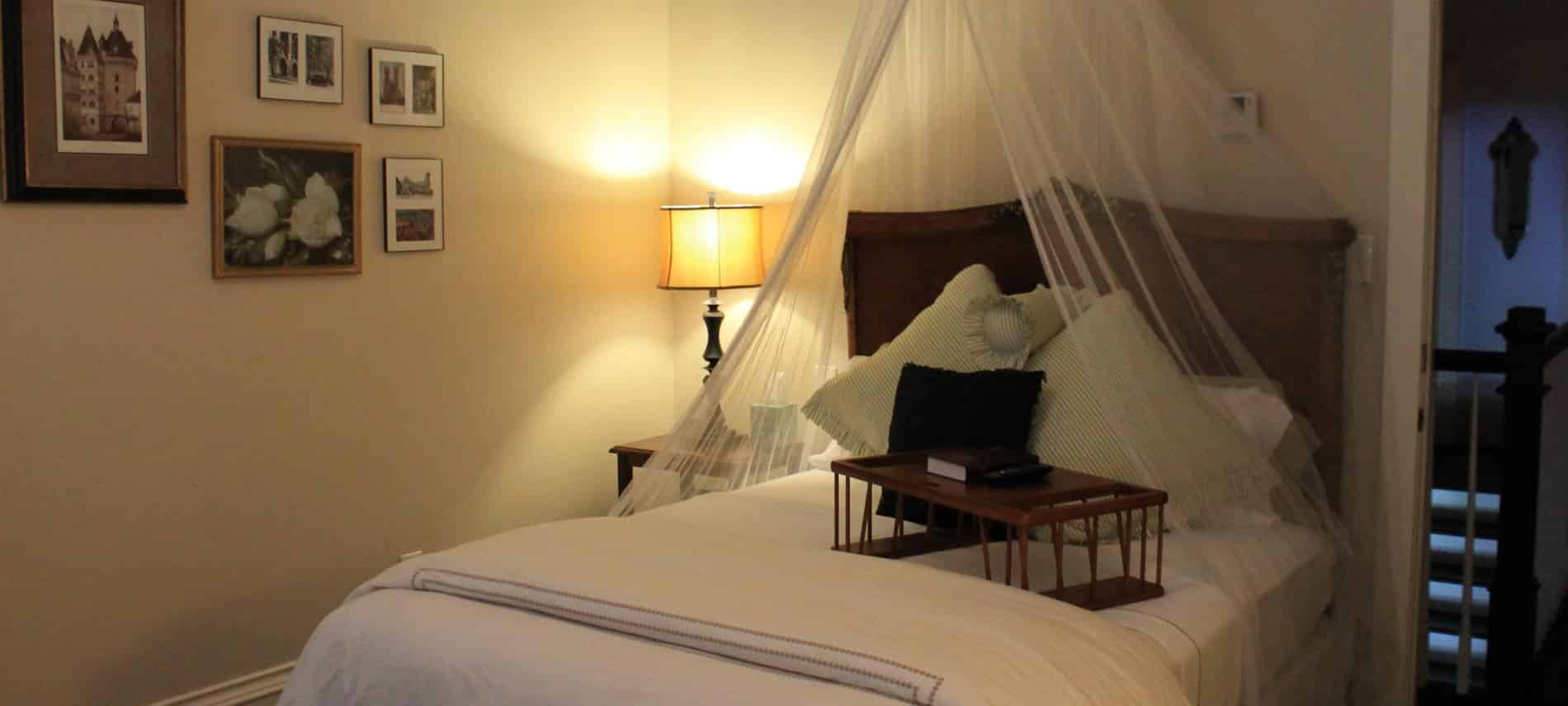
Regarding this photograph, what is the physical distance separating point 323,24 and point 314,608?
1646 millimetres

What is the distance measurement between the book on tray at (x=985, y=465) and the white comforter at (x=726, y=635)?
0.82ft

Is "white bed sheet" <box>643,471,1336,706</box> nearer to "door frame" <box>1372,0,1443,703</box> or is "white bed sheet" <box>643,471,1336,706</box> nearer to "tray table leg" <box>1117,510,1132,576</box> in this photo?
"tray table leg" <box>1117,510,1132,576</box>

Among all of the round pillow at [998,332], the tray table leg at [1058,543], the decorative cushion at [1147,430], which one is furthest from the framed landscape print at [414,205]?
the tray table leg at [1058,543]

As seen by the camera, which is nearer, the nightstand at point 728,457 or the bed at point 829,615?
the bed at point 829,615

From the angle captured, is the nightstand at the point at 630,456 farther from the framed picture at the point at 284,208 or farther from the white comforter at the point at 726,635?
the white comforter at the point at 726,635

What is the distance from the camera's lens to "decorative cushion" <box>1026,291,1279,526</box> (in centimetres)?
A: 282

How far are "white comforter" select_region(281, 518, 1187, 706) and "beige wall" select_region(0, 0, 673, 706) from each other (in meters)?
1.09

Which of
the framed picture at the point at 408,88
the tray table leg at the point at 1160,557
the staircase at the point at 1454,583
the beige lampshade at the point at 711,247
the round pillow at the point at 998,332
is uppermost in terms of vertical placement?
the framed picture at the point at 408,88

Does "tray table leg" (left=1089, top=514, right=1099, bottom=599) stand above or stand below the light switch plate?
below

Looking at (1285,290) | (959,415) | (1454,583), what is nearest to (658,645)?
(959,415)

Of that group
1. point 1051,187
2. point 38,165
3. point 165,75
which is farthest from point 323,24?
point 1051,187

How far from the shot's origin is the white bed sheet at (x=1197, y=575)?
97.7 inches

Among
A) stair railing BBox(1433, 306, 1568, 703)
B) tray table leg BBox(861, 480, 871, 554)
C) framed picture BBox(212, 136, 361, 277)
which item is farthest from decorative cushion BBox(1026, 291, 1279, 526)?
framed picture BBox(212, 136, 361, 277)

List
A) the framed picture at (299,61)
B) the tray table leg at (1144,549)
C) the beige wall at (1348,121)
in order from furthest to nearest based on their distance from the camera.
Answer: the framed picture at (299,61)
the beige wall at (1348,121)
the tray table leg at (1144,549)
